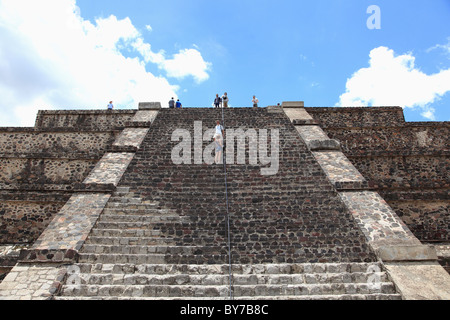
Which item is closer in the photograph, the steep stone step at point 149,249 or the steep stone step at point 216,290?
the steep stone step at point 216,290

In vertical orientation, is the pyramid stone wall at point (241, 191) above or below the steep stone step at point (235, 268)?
above

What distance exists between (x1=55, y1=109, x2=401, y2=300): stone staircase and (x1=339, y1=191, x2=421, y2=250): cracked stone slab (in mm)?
184

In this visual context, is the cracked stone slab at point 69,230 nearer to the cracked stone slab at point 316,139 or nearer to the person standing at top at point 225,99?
the cracked stone slab at point 316,139

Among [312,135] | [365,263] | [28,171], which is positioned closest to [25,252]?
[28,171]

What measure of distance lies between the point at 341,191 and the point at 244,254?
117 inches

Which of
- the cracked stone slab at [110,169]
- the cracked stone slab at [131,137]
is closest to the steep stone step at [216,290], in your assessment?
the cracked stone slab at [110,169]

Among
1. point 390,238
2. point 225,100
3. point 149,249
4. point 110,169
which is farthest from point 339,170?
point 225,100

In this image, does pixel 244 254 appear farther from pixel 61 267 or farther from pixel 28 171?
pixel 28 171

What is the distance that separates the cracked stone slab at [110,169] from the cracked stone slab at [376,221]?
18.0 feet

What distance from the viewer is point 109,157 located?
8.27 metres

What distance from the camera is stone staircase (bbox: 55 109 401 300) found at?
15.5ft
